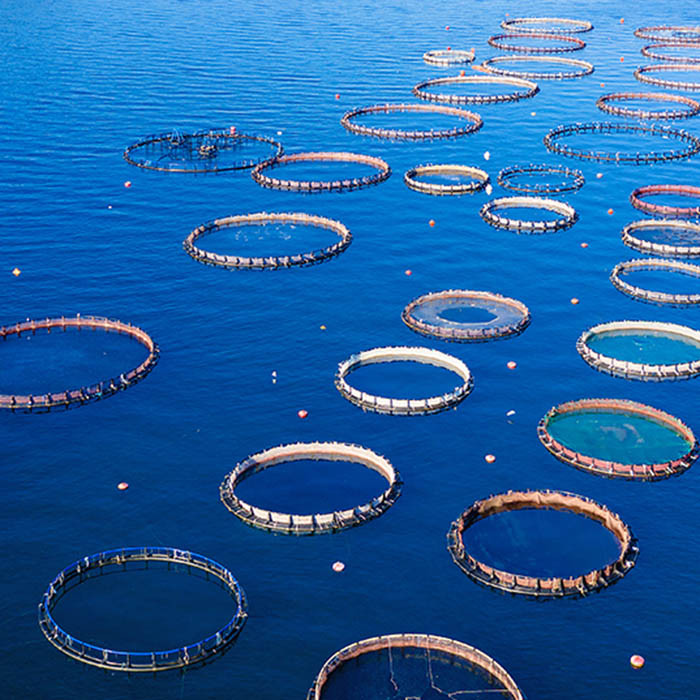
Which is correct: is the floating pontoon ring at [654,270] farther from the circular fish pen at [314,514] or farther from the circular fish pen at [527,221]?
the circular fish pen at [314,514]

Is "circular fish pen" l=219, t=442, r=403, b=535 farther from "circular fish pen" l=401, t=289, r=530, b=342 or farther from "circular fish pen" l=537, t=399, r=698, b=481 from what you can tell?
"circular fish pen" l=401, t=289, r=530, b=342

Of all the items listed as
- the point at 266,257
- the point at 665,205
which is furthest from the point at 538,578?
the point at 665,205

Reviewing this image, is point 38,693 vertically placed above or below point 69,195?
below

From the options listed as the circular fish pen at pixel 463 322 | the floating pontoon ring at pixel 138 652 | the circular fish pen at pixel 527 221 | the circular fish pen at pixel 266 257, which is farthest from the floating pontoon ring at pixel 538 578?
the circular fish pen at pixel 527 221

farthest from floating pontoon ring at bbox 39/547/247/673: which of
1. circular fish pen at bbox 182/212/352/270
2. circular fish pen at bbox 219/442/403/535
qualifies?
circular fish pen at bbox 182/212/352/270

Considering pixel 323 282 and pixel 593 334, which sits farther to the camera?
pixel 323 282

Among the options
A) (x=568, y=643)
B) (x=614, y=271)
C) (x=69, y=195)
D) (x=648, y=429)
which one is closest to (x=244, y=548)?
(x=568, y=643)

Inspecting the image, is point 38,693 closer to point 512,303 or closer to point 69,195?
point 512,303
